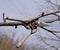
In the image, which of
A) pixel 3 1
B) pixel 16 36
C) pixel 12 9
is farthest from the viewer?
pixel 3 1

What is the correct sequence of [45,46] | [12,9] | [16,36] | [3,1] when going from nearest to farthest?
[45,46]
[16,36]
[12,9]
[3,1]

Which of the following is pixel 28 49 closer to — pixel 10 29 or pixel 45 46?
pixel 45 46

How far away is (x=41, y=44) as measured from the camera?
126cm

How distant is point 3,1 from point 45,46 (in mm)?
630

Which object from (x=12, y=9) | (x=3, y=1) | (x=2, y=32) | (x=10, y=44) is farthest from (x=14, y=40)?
(x=3, y=1)

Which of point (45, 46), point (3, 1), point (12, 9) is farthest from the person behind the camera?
point (3, 1)

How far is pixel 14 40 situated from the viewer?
4.33 feet

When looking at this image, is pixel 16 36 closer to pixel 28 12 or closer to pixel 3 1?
pixel 28 12

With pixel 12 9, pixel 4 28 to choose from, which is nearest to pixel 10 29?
pixel 4 28

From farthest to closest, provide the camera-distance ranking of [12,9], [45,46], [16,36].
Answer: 1. [12,9]
2. [16,36]
3. [45,46]

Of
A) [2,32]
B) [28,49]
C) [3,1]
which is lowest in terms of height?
[28,49]

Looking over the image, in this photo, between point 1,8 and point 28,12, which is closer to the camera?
point 28,12

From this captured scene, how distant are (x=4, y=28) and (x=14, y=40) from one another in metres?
0.17

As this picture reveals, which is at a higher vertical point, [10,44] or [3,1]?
[3,1]
